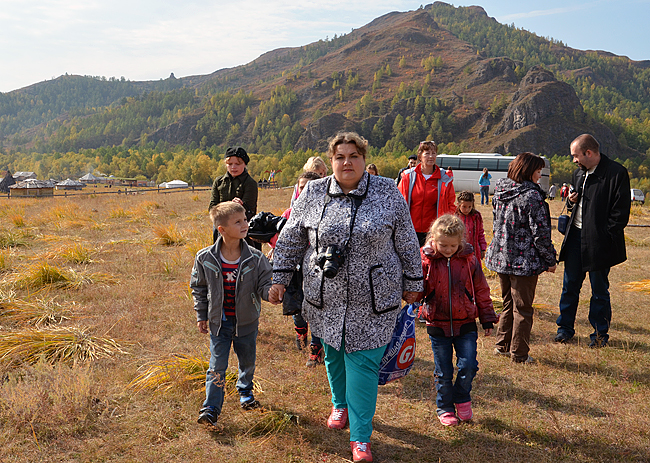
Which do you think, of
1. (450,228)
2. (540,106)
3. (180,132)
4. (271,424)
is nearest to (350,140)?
(450,228)

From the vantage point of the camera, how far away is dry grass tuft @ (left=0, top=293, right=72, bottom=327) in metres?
5.07

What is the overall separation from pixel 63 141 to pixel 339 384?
20783 cm

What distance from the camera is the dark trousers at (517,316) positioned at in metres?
4.12

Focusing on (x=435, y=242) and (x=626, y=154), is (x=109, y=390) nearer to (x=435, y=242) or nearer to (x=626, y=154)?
(x=435, y=242)

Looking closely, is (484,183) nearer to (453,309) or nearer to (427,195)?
(427,195)

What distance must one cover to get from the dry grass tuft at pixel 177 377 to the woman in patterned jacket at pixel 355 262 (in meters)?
1.29

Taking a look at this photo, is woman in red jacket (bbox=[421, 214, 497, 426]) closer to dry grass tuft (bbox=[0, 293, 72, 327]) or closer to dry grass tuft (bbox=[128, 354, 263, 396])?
dry grass tuft (bbox=[128, 354, 263, 396])

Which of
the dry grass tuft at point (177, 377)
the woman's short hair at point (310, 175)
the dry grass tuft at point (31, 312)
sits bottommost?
the dry grass tuft at point (177, 377)

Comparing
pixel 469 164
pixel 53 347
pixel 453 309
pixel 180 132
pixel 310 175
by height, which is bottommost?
pixel 53 347

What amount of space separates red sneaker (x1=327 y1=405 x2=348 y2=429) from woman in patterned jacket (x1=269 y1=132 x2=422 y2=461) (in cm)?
40

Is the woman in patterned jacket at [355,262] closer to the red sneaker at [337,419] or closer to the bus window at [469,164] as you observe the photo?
the red sneaker at [337,419]

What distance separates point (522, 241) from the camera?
4117mm

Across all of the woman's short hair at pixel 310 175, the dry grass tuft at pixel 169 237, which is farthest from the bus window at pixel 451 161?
the woman's short hair at pixel 310 175

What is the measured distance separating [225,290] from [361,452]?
1406 mm
